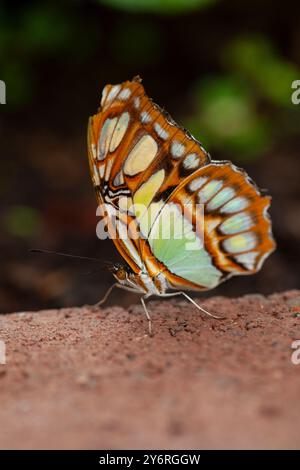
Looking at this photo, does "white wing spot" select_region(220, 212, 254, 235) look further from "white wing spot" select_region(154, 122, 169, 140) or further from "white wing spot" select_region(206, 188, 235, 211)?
"white wing spot" select_region(154, 122, 169, 140)

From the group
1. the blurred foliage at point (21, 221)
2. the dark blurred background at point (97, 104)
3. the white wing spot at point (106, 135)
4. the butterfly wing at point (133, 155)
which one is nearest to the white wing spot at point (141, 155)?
the butterfly wing at point (133, 155)

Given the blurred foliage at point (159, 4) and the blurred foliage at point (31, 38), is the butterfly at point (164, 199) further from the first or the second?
the blurred foliage at point (31, 38)

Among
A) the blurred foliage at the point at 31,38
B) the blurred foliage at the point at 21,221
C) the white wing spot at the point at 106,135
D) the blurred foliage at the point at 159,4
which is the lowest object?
the white wing spot at the point at 106,135

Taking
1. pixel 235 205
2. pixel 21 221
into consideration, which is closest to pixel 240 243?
pixel 235 205

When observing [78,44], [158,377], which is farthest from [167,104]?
[158,377]

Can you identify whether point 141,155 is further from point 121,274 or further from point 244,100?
point 244,100
